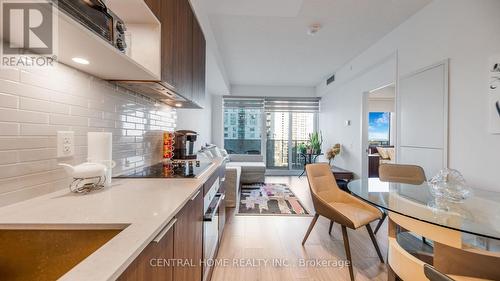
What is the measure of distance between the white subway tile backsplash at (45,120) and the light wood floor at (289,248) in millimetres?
1382

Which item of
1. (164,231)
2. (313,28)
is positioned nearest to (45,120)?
(164,231)

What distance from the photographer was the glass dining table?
3.78 feet

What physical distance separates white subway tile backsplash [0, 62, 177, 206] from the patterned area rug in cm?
229

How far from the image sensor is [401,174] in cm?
236

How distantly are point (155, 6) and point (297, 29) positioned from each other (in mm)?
Result: 2334

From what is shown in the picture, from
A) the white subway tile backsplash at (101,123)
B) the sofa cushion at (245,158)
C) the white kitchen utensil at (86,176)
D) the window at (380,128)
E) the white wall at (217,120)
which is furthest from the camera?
the window at (380,128)

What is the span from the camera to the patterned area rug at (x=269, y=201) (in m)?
3.28

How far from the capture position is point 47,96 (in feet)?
3.12

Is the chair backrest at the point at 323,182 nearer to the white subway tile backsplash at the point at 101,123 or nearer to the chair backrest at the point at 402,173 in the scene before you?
the chair backrest at the point at 402,173

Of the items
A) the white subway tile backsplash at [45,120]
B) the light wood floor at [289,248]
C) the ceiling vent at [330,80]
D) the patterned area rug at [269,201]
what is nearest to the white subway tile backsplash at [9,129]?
the white subway tile backsplash at [45,120]

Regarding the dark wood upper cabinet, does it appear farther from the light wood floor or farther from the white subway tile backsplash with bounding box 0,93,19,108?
the light wood floor

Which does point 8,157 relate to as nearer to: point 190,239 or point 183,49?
point 190,239

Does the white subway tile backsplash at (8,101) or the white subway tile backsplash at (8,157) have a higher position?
the white subway tile backsplash at (8,101)

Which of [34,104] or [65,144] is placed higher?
[34,104]
